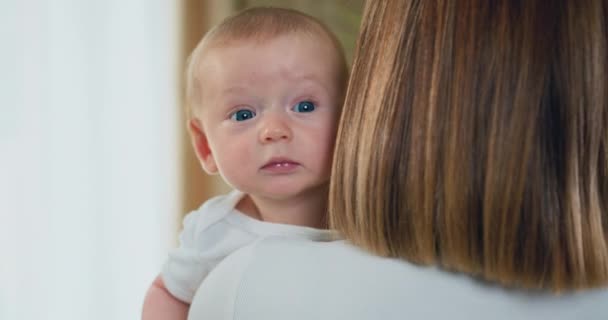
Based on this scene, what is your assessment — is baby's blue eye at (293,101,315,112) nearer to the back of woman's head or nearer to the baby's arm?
the back of woman's head

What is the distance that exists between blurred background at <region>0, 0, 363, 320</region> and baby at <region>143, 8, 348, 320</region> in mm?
1093

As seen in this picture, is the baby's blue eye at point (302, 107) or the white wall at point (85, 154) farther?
the white wall at point (85, 154)

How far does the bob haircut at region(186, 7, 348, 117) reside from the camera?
3.39ft

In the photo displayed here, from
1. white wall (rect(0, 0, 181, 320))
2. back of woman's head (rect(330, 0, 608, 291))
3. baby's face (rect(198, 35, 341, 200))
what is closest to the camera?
back of woman's head (rect(330, 0, 608, 291))

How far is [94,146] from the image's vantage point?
229 cm

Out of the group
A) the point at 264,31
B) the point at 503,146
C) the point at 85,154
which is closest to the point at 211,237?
the point at 264,31

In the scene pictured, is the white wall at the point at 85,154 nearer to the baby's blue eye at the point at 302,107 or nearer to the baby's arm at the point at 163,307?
the baby's arm at the point at 163,307

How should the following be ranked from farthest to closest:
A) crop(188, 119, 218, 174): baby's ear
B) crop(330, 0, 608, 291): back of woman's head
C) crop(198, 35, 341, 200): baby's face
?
1. crop(188, 119, 218, 174): baby's ear
2. crop(198, 35, 341, 200): baby's face
3. crop(330, 0, 608, 291): back of woman's head

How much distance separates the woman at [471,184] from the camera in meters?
0.75

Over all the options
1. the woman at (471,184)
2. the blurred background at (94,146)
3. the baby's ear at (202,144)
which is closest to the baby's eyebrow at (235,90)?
the baby's ear at (202,144)

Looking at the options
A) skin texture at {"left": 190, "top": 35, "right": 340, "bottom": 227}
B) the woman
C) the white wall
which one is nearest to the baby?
skin texture at {"left": 190, "top": 35, "right": 340, "bottom": 227}

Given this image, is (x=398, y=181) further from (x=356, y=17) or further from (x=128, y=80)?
(x=356, y=17)

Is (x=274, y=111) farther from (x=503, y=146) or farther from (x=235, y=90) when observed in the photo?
(x=503, y=146)

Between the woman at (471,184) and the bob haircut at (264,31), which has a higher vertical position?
the bob haircut at (264,31)
